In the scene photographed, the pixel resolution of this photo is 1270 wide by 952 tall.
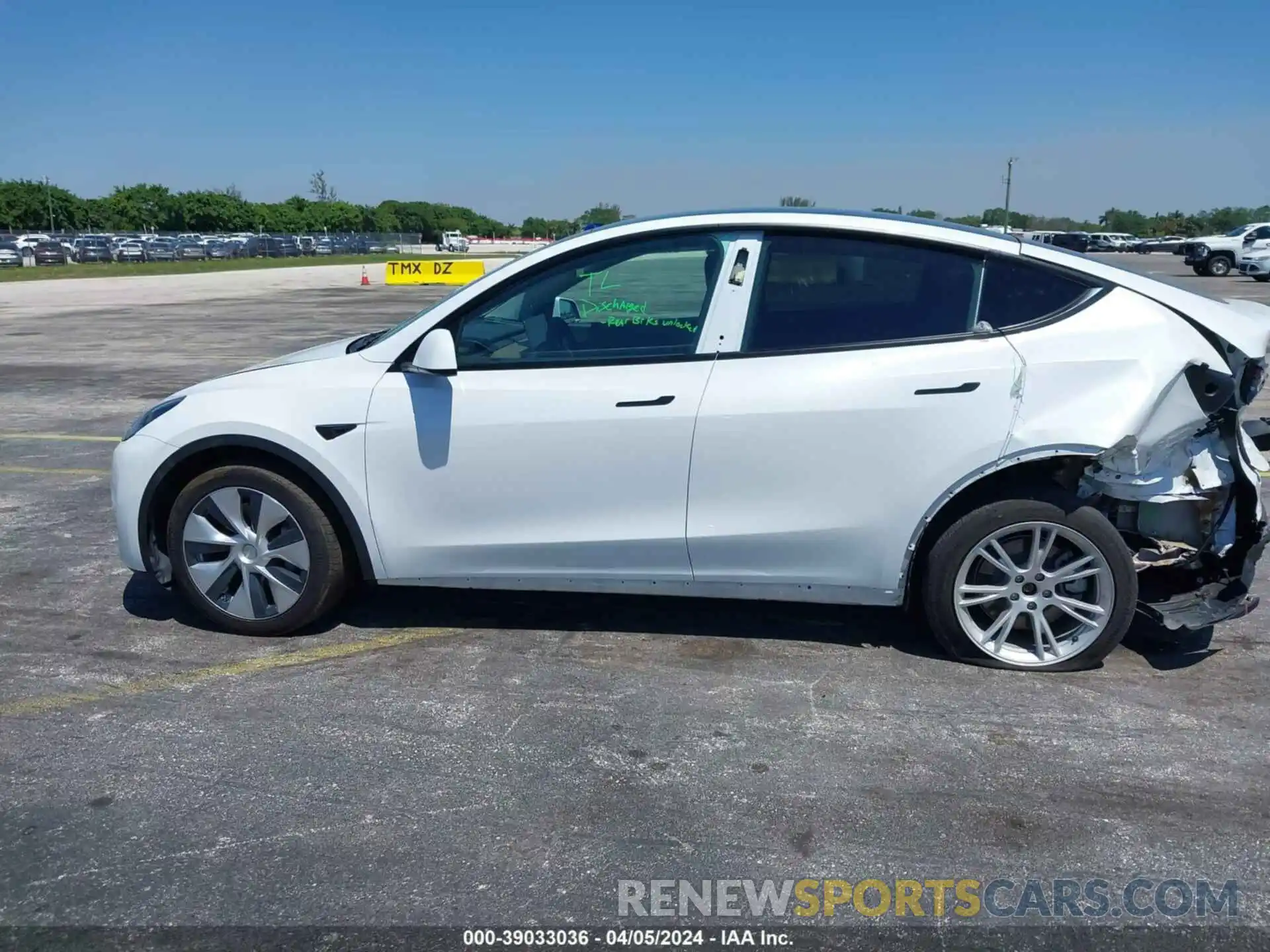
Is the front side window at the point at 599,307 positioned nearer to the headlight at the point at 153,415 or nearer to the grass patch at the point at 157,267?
the headlight at the point at 153,415

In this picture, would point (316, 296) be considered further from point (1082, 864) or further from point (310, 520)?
point (1082, 864)

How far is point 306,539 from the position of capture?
14.5 ft

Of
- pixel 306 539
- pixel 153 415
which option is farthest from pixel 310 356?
pixel 306 539

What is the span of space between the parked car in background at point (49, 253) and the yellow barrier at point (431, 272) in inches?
929

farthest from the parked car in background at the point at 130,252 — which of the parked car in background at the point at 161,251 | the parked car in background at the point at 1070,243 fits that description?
the parked car in background at the point at 1070,243

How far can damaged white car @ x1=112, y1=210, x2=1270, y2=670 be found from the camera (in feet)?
13.0

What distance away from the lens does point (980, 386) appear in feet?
12.8

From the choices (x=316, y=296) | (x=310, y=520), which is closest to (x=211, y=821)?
(x=310, y=520)

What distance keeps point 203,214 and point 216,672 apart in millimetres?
99111

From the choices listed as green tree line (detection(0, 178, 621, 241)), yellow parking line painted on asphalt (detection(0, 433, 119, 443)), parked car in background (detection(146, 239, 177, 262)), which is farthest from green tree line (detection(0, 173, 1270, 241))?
yellow parking line painted on asphalt (detection(0, 433, 119, 443))

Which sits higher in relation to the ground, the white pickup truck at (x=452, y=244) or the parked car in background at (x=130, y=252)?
the white pickup truck at (x=452, y=244)

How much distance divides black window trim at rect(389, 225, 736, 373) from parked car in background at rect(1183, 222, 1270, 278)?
36879 millimetres

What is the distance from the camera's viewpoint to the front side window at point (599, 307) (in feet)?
13.7

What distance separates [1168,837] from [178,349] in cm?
1559
